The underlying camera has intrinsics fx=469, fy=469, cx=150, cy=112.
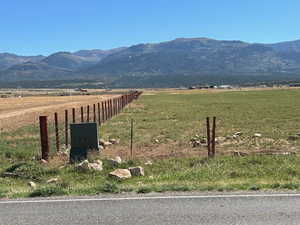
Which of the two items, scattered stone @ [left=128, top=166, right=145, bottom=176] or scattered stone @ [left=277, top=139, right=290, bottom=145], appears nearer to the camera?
scattered stone @ [left=128, top=166, right=145, bottom=176]

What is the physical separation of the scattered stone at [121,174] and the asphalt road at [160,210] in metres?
1.99

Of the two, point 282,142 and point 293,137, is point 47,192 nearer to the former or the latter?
point 282,142

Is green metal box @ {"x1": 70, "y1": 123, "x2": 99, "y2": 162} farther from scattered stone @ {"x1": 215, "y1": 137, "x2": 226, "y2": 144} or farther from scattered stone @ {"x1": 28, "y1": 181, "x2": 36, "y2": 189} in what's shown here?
scattered stone @ {"x1": 215, "y1": 137, "x2": 226, "y2": 144}

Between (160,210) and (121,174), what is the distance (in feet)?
10.8

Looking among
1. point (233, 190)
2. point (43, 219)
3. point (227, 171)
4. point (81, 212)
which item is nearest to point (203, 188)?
point (233, 190)

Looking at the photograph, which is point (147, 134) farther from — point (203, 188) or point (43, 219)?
point (43, 219)

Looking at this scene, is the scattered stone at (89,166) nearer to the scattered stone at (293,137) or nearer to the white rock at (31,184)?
the white rock at (31,184)

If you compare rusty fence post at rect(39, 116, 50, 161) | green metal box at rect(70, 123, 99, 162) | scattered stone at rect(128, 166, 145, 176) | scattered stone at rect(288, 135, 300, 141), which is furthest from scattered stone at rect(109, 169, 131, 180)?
scattered stone at rect(288, 135, 300, 141)

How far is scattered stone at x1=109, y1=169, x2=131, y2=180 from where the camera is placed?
1050 centimetres

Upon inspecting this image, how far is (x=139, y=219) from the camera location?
6980 millimetres

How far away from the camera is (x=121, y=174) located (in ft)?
35.1

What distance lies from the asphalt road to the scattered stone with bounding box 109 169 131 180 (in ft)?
6.53

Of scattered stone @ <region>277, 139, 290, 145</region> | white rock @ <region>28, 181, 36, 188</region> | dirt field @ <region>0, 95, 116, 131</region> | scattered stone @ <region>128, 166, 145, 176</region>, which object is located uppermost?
scattered stone @ <region>128, 166, 145, 176</region>

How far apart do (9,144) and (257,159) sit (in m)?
10.4
